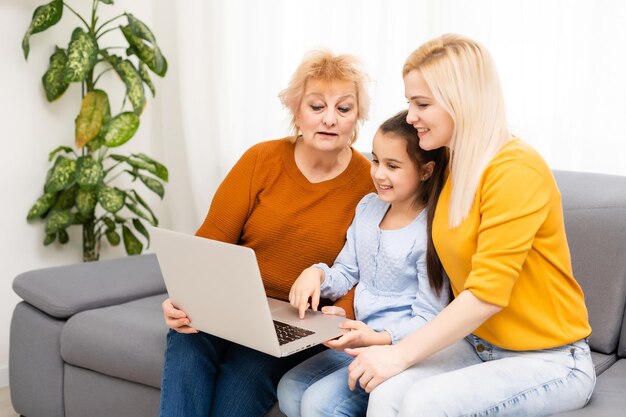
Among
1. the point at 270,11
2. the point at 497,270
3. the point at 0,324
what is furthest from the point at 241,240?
the point at 0,324

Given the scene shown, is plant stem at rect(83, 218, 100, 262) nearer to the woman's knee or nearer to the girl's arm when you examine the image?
the woman's knee

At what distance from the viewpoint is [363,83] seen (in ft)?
6.30

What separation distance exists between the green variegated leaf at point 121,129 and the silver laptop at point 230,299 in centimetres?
138

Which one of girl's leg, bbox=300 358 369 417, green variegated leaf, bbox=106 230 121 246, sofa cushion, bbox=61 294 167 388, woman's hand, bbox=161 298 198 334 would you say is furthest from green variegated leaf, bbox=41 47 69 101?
girl's leg, bbox=300 358 369 417

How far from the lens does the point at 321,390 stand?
158 centimetres

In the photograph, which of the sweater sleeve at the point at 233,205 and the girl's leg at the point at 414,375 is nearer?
the girl's leg at the point at 414,375

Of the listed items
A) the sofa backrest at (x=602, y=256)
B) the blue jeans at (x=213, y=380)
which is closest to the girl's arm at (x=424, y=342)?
the blue jeans at (x=213, y=380)

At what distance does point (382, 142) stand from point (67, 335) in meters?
1.20

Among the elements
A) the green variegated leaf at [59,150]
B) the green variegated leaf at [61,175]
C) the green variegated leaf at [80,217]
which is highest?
the green variegated leaf at [59,150]

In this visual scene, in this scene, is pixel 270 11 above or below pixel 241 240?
above

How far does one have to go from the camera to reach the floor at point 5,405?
2.68 m

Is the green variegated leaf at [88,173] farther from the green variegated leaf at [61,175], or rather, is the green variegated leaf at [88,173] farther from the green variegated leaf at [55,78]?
the green variegated leaf at [55,78]

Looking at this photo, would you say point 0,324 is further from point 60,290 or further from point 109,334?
point 109,334

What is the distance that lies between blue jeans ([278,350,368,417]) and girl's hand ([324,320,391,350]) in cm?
8
